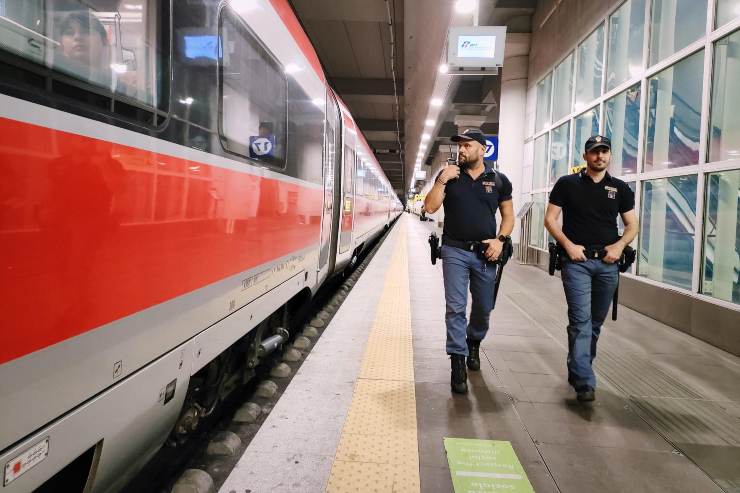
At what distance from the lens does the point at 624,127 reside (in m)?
6.78

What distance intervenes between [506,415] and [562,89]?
8242mm

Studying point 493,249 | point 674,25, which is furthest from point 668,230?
point 493,249

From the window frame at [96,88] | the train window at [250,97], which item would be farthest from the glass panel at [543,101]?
the window frame at [96,88]

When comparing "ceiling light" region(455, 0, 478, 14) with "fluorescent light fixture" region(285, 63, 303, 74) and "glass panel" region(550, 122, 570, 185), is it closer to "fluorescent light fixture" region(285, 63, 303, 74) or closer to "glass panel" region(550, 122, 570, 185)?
"glass panel" region(550, 122, 570, 185)

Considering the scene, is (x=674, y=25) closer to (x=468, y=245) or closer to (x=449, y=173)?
(x=449, y=173)

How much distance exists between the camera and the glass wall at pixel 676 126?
4625mm

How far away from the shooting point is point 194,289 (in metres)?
2.01

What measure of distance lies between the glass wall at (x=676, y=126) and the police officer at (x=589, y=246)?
226 centimetres

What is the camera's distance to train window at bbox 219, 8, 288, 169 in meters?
2.38

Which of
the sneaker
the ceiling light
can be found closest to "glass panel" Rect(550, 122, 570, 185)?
the ceiling light

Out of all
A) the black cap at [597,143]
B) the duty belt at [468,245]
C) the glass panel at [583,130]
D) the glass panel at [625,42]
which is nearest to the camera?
the black cap at [597,143]

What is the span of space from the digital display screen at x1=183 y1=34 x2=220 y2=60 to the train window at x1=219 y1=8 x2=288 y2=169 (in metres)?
0.07

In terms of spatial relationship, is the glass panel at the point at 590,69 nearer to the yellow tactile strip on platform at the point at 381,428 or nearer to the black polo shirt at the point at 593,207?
the black polo shirt at the point at 593,207

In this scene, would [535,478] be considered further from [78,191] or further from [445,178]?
[78,191]
